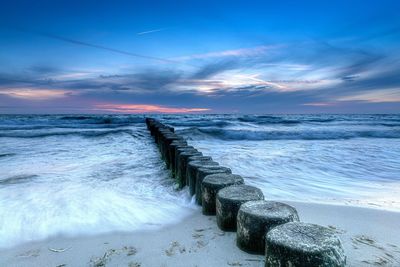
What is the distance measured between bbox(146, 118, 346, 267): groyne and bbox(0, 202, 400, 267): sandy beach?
153 mm

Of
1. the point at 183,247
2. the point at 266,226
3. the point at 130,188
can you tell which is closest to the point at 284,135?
the point at 130,188

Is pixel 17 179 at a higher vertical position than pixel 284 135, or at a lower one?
higher

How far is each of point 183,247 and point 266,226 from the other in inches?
31.9

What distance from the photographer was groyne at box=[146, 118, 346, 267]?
152 cm

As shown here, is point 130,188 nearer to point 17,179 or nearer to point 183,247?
point 17,179

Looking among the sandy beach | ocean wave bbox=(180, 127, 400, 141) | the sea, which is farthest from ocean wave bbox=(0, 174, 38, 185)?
ocean wave bbox=(180, 127, 400, 141)

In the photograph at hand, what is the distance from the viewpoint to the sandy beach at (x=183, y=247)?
2217 mm

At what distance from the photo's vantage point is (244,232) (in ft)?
6.97

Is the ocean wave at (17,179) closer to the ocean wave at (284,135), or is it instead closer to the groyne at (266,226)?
the groyne at (266,226)

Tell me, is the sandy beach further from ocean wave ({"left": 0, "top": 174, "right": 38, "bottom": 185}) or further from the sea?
ocean wave ({"left": 0, "top": 174, "right": 38, "bottom": 185})

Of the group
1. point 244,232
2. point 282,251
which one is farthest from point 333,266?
point 244,232

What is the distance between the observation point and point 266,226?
2.01m

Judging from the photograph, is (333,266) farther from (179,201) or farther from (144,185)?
(144,185)

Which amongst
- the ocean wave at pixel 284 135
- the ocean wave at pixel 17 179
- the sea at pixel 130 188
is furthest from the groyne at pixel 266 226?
A: the ocean wave at pixel 284 135
